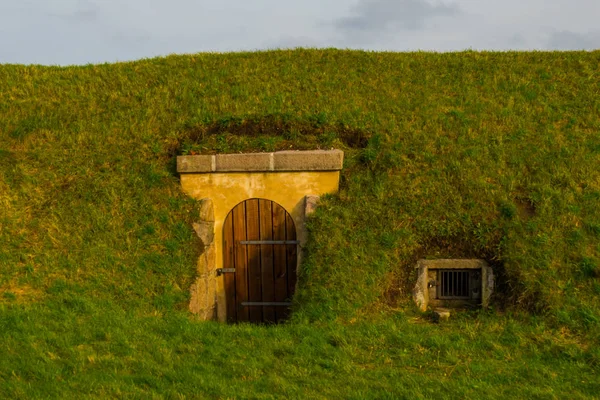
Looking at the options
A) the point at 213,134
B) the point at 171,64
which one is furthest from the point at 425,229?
the point at 171,64

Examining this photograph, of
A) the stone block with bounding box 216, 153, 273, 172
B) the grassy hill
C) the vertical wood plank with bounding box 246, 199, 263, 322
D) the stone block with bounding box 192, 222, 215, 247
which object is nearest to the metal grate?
the grassy hill

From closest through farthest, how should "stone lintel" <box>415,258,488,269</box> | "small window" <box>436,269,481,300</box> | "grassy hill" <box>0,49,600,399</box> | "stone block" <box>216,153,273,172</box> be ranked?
"grassy hill" <box>0,49,600,399</box> < "stone lintel" <box>415,258,488,269</box> < "small window" <box>436,269,481,300</box> < "stone block" <box>216,153,273,172</box>

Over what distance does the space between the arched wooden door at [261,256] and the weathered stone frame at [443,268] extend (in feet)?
7.69

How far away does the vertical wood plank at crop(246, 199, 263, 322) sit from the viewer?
10.3 metres

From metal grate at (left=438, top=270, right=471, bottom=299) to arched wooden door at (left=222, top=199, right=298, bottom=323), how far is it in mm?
2687

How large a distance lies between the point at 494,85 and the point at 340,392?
9375 millimetres

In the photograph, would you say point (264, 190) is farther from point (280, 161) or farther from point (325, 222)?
point (325, 222)

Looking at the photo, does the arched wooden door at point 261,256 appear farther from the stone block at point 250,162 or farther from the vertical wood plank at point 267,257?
the stone block at point 250,162

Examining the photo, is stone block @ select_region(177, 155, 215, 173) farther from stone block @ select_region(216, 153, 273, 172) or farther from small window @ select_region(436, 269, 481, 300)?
small window @ select_region(436, 269, 481, 300)

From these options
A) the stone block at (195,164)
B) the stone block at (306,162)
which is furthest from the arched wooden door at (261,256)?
the stone block at (195,164)

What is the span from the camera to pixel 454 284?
9609 millimetres

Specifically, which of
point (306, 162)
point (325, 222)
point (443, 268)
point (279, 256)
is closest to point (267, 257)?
point (279, 256)

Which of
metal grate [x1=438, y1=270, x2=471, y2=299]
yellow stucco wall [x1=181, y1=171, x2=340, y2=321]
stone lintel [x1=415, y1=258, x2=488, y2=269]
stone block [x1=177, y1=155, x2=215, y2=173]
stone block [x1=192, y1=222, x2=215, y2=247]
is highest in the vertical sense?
stone block [x1=177, y1=155, x2=215, y2=173]

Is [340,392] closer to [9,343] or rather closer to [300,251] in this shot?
[300,251]
